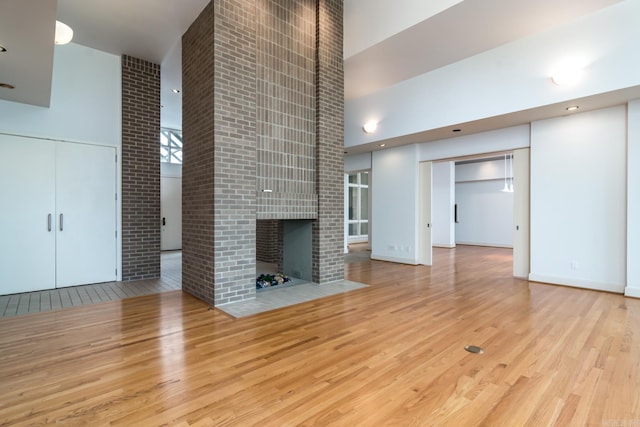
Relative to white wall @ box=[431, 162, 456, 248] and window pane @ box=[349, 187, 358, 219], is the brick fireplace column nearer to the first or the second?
window pane @ box=[349, 187, 358, 219]

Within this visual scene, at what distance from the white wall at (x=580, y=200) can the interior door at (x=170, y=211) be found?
9553 millimetres

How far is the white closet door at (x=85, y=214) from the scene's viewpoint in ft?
16.1

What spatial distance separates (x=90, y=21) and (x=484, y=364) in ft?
21.0

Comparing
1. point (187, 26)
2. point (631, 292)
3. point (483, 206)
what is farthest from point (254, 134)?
point (483, 206)

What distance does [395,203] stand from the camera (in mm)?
7473

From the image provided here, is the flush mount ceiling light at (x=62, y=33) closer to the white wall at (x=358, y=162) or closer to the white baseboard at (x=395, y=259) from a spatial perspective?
the white wall at (x=358, y=162)

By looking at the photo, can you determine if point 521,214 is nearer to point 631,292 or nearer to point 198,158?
point 631,292

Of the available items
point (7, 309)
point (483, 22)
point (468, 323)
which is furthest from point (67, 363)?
point (483, 22)

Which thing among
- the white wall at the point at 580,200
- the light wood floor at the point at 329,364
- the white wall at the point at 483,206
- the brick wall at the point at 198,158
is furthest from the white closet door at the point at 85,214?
the white wall at the point at 483,206

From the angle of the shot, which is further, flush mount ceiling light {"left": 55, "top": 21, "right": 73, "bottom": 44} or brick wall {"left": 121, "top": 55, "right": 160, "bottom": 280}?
brick wall {"left": 121, "top": 55, "right": 160, "bottom": 280}

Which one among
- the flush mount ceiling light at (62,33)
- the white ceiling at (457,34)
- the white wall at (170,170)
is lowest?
the white wall at (170,170)

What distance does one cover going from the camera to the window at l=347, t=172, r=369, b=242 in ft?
38.5

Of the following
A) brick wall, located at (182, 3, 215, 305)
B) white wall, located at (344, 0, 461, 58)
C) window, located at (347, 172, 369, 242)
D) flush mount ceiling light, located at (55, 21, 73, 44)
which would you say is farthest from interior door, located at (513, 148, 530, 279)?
flush mount ceiling light, located at (55, 21, 73, 44)

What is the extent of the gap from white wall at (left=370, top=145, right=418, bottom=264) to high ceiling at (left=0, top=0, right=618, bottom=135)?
215 cm
